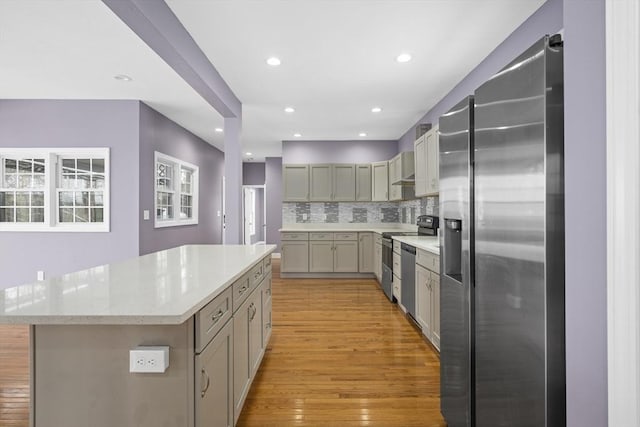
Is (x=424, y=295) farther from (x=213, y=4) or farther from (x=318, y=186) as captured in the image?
(x=318, y=186)

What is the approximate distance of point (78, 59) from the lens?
3078 mm

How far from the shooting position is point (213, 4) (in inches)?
91.1

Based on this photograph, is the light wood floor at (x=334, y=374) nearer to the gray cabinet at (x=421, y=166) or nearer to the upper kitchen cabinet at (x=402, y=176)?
the gray cabinet at (x=421, y=166)

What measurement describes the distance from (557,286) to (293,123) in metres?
4.90

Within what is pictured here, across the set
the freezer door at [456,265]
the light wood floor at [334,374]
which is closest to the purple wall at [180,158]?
the light wood floor at [334,374]

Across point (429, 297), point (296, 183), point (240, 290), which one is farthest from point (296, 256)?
point (240, 290)

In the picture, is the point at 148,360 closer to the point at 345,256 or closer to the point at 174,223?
the point at 174,223

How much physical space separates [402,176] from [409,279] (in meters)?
2.07

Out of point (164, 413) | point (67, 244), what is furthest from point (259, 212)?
point (164, 413)

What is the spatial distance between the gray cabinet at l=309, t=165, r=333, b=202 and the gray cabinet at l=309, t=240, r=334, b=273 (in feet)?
3.08

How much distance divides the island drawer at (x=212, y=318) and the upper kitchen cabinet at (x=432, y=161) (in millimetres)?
2706

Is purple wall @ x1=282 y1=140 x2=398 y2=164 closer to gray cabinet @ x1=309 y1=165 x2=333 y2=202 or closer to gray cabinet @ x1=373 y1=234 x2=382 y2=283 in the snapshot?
gray cabinet @ x1=309 y1=165 x2=333 y2=202

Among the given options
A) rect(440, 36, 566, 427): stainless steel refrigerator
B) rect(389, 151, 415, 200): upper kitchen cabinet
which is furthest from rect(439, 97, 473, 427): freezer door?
rect(389, 151, 415, 200): upper kitchen cabinet

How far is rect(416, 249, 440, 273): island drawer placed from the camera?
2.72 metres
